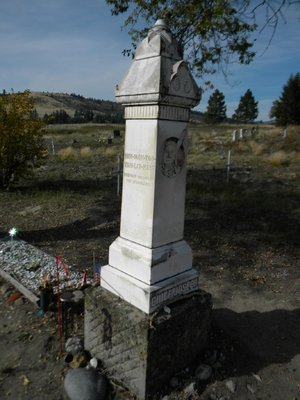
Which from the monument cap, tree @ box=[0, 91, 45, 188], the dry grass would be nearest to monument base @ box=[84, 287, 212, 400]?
the monument cap

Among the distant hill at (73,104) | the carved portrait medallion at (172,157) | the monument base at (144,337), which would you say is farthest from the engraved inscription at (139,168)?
the distant hill at (73,104)

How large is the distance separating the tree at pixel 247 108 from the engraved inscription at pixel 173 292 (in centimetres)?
7534

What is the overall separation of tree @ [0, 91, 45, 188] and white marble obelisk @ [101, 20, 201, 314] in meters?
9.15

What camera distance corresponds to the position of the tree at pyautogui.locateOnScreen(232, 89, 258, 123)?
241 ft

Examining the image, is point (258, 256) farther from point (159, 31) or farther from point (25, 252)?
point (159, 31)

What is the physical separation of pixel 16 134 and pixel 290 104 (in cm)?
3702

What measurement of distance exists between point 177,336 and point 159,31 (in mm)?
3097

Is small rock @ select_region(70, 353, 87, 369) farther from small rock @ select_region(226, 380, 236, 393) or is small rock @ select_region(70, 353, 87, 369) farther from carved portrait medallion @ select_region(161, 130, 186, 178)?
carved portrait medallion @ select_region(161, 130, 186, 178)

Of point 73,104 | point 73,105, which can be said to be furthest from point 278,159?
point 73,104

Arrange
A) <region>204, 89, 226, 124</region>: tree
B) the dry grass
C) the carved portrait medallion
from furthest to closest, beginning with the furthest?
<region>204, 89, 226, 124</region>: tree, the dry grass, the carved portrait medallion

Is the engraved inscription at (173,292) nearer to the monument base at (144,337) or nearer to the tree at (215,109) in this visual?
the monument base at (144,337)

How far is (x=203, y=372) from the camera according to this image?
3572 mm

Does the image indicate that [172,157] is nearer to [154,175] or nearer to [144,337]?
[154,175]

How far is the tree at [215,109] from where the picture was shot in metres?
70.4
